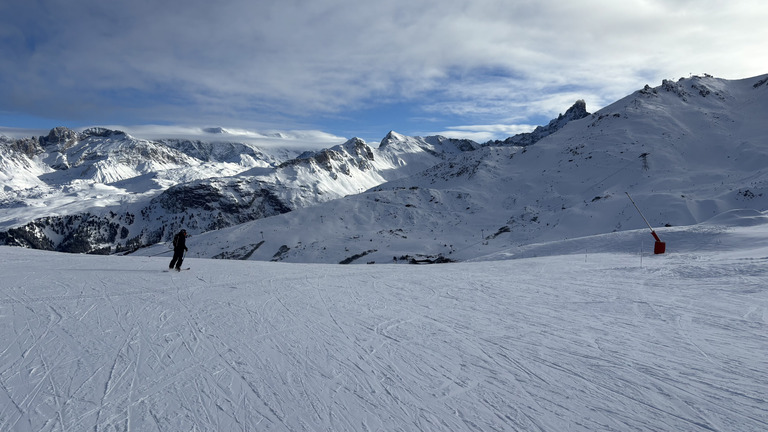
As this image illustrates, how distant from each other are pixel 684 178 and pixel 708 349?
6251cm

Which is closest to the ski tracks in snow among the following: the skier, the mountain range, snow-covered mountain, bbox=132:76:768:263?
the skier

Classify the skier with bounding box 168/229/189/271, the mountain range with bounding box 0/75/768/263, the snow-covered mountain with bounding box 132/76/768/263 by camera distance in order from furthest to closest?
the snow-covered mountain with bounding box 132/76/768/263, the mountain range with bounding box 0/75/768/263, the skier with bounding box 168/229/189/271

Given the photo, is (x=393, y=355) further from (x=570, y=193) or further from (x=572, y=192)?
(x=572, y=192)

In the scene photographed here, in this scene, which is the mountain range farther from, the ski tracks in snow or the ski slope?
the ski tracks in snow

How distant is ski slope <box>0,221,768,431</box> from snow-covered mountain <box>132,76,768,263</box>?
115 ft

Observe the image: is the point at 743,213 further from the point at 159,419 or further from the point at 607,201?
the point at 607,201

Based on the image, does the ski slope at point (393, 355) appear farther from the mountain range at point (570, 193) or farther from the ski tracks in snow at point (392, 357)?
the mountain range at point (570, 193)

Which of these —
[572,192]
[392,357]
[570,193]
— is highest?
[572,192]

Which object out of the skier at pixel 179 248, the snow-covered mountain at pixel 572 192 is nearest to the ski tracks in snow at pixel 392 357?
the skier at pixel 179 248

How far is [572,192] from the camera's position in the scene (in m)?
65.4

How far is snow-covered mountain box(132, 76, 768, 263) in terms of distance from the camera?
47781mm

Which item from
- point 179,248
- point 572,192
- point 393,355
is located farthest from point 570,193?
point 393,355

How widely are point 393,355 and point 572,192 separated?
68.1 m

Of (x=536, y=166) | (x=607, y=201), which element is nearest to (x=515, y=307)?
(x=607, y=201)
